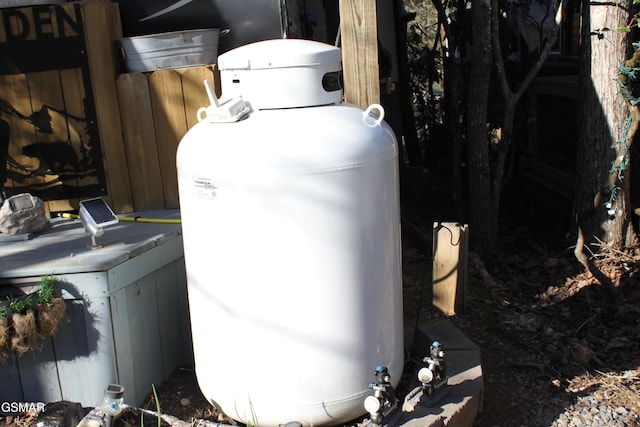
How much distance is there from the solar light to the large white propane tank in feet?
2.08

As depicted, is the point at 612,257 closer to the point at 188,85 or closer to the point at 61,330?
the point at 188,85

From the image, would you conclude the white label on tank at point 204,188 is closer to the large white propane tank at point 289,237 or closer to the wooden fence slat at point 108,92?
the large white propane tank at point 289,237

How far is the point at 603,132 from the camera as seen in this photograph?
5531mm

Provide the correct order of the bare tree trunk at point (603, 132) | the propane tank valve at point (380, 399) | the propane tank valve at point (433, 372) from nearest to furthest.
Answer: the propane tank valve at point (380, 399) < the propane tank valve at point (433, 372) < the bare tree trunk at point (603, 132)

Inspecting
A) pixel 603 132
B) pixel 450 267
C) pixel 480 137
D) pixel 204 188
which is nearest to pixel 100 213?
pixel 204 188

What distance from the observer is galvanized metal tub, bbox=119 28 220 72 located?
4.30 m

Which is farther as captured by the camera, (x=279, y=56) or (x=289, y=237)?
(x=279, y=56)

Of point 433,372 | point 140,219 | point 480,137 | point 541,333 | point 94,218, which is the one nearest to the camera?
point 433,372

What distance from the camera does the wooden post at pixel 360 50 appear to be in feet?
11.6

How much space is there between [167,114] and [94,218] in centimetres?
109

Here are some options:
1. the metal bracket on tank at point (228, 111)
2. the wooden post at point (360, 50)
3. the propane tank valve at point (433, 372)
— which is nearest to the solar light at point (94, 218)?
the metal bracket on tank at point (228, 111)

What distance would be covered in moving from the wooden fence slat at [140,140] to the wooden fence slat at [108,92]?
0.15ft

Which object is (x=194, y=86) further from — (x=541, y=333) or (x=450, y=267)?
(x=541, y=333)

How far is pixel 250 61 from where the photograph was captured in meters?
3.00
